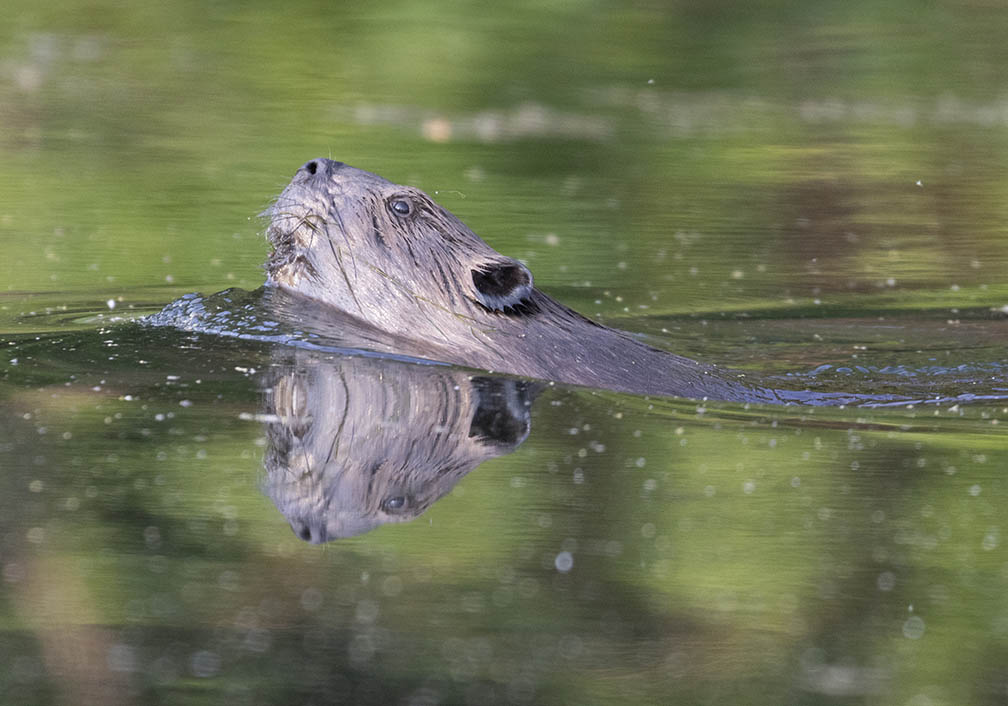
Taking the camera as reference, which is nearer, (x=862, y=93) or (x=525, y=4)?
(x=862, y=93)

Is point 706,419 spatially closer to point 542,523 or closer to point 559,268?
point 542,523

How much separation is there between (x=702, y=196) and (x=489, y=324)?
421 cm

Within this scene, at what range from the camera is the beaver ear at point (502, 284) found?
4.97 meters

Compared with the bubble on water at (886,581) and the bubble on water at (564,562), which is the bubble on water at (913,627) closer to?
the bubble on water at (886,581)

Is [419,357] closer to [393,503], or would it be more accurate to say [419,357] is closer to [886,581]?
[393,503]

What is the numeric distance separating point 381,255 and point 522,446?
1.32 m

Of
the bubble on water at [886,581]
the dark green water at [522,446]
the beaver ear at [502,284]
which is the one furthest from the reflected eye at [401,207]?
the bubble on water at [886,581]

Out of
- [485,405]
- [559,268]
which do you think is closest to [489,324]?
[485,405]

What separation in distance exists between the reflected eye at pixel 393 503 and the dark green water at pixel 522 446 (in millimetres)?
23

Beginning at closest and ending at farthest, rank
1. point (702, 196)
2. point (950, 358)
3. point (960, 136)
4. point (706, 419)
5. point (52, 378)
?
point (706, 419), point (52, 378), point (950, 358), point (702, 196), point (960, 136)

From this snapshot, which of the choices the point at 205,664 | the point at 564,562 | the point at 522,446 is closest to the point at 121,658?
the point at 205,664

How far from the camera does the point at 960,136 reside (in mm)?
10945

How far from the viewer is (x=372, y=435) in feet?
13.2

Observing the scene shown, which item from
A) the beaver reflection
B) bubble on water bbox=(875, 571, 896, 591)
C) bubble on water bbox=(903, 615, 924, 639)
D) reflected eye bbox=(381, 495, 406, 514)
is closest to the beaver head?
the beaver reflection
